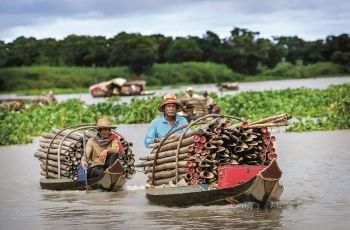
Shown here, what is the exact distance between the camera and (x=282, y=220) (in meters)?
12.4

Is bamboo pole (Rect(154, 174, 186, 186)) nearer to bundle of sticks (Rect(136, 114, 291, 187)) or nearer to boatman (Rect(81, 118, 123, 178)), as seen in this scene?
bundle of sticks (Rect(136, 114, 291, 187))

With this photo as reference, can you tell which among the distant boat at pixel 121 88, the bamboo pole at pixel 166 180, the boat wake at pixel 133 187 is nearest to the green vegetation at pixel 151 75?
the distant boat at pixel 121 88

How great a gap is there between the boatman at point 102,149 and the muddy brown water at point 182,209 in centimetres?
57

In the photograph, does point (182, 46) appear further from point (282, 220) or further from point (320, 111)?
point (282, 220)

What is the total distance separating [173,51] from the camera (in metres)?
109

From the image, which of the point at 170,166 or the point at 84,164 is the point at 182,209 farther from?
the point at 84,164

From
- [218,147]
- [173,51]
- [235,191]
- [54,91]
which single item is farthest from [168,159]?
[173,51]

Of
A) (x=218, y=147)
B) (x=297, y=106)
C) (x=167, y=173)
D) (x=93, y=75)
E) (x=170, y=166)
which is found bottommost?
(x=93, y=75)

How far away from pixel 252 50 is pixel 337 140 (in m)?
87.0

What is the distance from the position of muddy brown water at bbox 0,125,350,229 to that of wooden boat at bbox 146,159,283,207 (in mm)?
178

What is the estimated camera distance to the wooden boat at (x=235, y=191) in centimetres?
1197

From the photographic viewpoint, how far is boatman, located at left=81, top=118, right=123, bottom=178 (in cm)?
1493

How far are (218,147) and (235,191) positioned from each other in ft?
2.15

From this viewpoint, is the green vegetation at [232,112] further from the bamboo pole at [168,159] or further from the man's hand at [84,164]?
the bamboo pole at [168,159]
